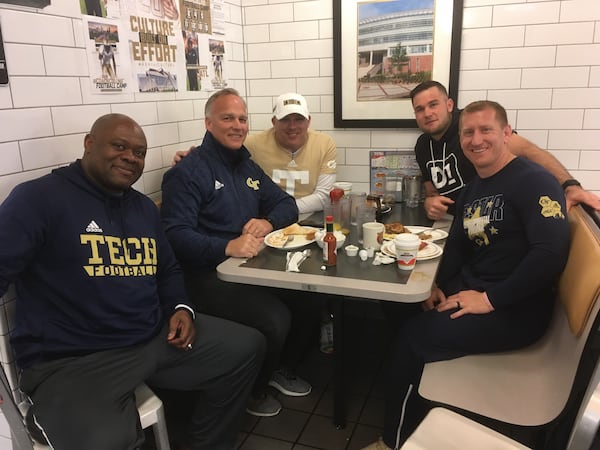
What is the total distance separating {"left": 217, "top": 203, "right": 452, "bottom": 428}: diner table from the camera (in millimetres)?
1567

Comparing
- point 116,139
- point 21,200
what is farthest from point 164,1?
point 21,200

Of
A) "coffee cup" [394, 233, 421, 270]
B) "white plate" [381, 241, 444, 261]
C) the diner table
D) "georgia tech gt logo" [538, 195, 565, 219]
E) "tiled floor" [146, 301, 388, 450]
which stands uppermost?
"georgia tech gt logo" [538, 195, 565, 219]

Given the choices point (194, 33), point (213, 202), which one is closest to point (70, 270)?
point (213, 202)

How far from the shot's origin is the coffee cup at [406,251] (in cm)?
169

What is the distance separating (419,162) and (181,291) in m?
1.51

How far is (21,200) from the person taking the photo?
1.52 m

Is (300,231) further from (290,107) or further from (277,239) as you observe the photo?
(290,107)

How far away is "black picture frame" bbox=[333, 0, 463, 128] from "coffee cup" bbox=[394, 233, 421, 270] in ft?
4.32

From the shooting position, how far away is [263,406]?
225cm

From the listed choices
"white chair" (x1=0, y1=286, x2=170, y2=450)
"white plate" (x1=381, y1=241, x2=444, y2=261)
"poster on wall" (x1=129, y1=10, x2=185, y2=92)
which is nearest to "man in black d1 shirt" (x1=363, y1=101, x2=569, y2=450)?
"white plate" (x1=381, y1=241, x2=444, y2=261)

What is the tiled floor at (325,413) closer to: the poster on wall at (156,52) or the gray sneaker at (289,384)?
the gray sneaker at (289,384)

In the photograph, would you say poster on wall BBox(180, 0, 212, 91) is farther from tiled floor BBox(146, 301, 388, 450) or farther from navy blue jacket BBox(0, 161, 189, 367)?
tiled floor BBox(146, 301, 388, 450)

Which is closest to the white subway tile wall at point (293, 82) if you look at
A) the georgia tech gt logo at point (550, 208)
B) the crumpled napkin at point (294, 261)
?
the crumpled napkin at point (294, 261)

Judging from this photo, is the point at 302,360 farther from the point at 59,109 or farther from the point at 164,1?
the point at 164,1
